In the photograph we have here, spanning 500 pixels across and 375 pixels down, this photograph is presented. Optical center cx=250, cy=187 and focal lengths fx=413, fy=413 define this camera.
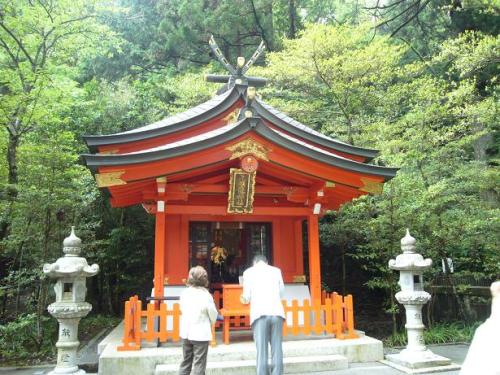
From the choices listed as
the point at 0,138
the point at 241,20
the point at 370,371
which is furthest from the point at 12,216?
the point at 241,20

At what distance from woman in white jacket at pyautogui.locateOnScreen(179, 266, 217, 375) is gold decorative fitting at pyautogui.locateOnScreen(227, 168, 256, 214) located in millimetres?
2996

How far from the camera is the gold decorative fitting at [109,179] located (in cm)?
659

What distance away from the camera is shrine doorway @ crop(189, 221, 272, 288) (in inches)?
333

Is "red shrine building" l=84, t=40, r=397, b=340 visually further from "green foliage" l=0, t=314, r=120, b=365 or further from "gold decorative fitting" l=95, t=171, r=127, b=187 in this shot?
"green foliage" l=0, t=314, r=120, b=365

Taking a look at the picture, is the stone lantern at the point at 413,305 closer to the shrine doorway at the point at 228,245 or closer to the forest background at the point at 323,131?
the forest background at the point at 323,131

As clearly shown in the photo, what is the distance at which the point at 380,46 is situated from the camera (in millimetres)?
13172

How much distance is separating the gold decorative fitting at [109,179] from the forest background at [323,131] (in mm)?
3001

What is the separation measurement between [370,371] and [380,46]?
10.3 m

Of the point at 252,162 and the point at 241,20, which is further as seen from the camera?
A: the point at 241,20

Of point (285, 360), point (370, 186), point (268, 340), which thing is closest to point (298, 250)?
point (370, 186)

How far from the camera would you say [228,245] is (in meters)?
9.85

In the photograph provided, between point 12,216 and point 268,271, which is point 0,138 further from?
point 268,271

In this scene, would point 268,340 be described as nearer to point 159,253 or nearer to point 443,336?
point 159,253

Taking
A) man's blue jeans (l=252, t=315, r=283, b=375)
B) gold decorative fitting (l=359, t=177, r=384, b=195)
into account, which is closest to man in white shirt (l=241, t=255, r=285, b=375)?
man's blue jeans (l=252, t=315, r=283, b=375)
